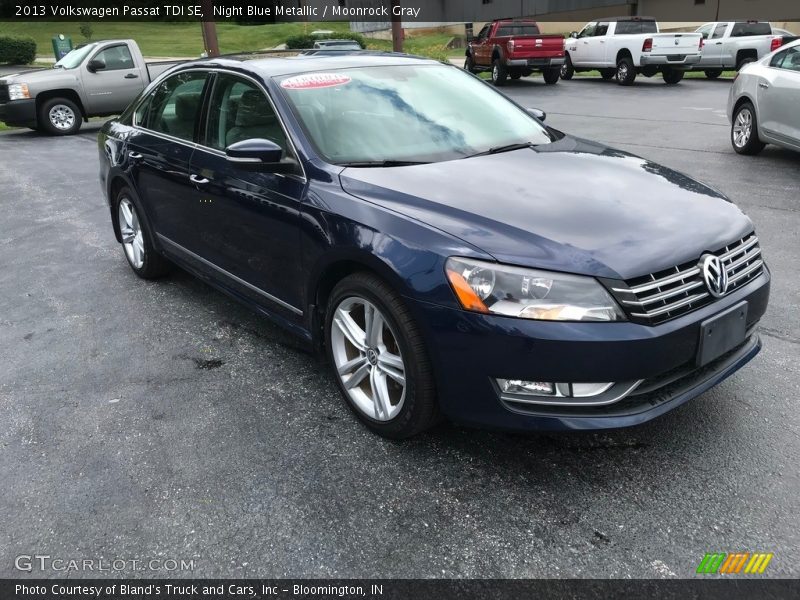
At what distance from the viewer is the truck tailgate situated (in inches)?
749

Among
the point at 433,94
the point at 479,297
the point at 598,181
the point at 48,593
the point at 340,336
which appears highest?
the point at 433,94

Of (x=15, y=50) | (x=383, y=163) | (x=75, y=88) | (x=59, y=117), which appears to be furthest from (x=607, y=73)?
(x=15, y=50)

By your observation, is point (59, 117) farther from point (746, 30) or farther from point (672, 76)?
point (746, 30)

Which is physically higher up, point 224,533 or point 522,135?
point 522,135

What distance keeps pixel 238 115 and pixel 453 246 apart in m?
1.91

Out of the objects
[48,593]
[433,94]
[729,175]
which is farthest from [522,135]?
[729,175]

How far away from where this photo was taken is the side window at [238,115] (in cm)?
370

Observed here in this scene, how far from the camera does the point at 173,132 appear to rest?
458 centimetres

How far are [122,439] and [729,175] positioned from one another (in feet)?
23.7

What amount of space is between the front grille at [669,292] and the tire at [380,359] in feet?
2.65

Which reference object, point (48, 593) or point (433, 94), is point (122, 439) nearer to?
point (48, 593)

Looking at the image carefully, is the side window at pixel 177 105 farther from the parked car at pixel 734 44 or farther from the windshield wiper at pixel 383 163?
the parked car at pixel 734 44

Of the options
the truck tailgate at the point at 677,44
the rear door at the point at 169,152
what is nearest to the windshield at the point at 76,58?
the rear door at the point at 169,152

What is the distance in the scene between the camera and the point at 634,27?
20969 millimetres
